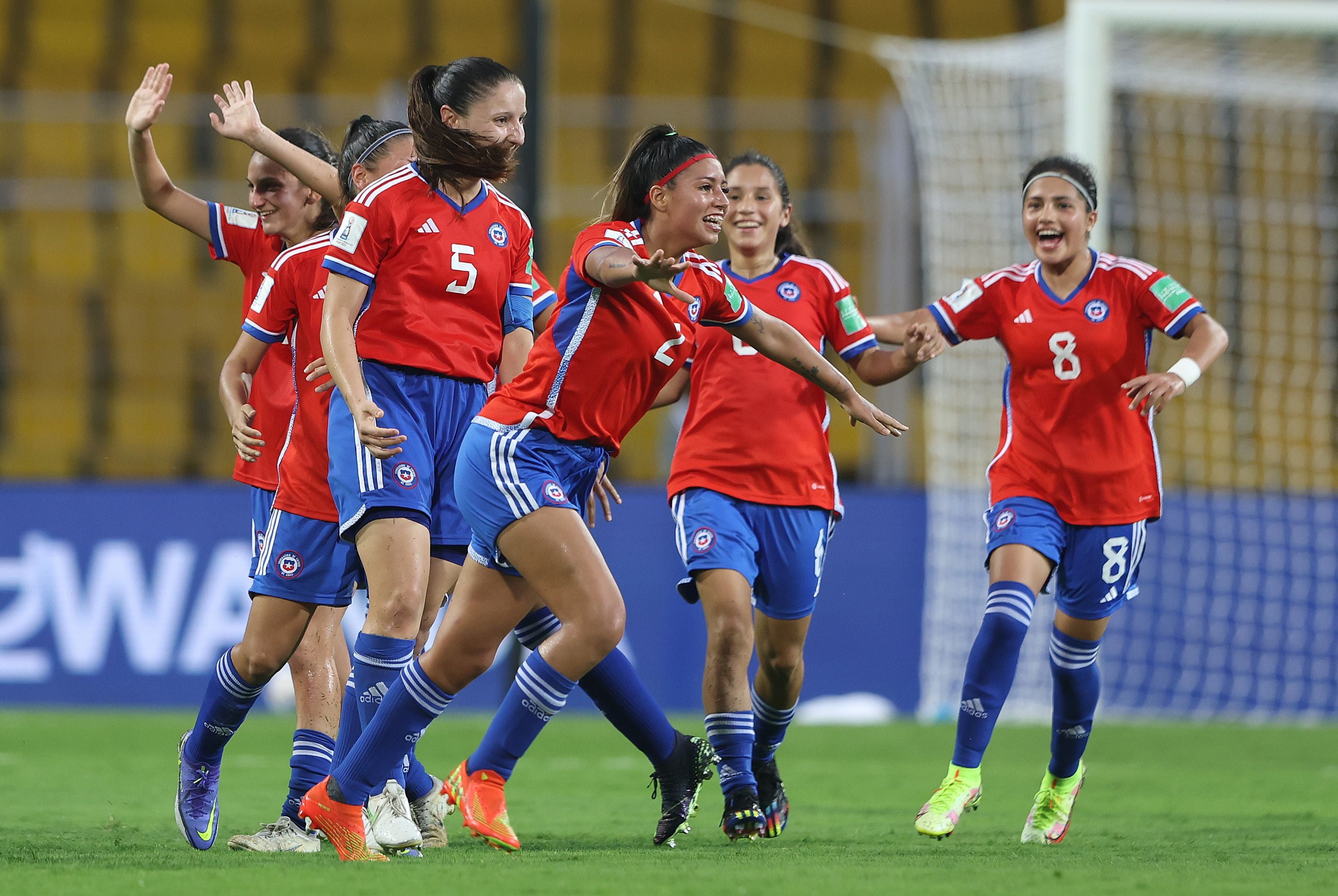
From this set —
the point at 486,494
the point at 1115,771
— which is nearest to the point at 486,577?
the point at 486,494

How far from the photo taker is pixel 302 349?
5316 millimetres

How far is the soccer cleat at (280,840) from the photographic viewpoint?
15.6ft

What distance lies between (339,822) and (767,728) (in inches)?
73.0

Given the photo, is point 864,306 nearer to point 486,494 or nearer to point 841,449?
point 841,449

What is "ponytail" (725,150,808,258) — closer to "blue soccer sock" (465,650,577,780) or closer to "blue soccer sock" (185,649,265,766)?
"blue soccer sock" (465,650,577,780)

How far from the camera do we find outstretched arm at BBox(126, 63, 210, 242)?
5391 mm

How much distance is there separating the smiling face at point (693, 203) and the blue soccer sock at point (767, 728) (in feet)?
5.87

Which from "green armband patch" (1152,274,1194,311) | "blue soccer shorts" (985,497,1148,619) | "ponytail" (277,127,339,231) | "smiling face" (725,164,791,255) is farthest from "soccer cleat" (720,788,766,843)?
"ponytail" (277,127,339,231)

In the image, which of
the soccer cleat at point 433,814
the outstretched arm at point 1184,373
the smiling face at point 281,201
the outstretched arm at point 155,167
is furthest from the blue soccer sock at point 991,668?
the outstretched arm at point 155,167

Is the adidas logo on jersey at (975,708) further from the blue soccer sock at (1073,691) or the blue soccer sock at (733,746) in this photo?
the blue soccer sock at (733,746)

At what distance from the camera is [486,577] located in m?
4.78

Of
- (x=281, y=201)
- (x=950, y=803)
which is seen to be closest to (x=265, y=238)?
(x=281, y=201)

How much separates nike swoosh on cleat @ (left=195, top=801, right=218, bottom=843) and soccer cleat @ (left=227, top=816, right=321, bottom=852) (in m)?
0.10

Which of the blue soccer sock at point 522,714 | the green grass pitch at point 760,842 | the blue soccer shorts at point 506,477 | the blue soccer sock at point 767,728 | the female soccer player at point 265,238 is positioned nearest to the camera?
the green grass pitch at point 760,842
